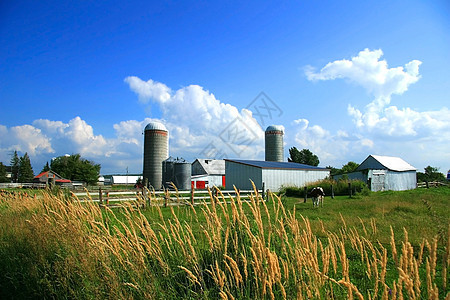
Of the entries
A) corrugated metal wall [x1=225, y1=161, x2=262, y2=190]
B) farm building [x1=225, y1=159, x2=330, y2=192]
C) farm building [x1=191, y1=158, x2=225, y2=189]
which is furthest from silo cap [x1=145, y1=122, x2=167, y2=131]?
farm building [x1=191, y1=158, x2=225, y2=189]

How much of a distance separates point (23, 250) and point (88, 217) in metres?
1.80

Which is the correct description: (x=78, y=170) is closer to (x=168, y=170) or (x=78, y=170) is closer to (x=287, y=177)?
(x=168, y=170)

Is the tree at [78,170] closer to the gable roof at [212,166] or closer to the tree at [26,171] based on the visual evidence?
the tree at [26,171]

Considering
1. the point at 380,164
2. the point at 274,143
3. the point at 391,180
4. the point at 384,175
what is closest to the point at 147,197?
the point at 384,175

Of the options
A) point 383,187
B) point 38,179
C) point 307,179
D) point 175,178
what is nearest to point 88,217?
point 175,178

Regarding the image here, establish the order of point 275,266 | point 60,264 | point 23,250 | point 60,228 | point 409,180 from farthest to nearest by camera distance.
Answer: point 409,180 < point 23,250 < point 60,228 < point 60,264 < point 275,266

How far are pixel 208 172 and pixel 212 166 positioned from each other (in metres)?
2.83

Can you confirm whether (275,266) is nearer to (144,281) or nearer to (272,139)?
(144,281)

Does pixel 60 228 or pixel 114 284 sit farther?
pixel 60 228

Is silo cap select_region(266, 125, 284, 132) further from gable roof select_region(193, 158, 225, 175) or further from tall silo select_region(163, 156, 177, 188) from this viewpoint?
tall silo select_region(163, 156, 177, 188)

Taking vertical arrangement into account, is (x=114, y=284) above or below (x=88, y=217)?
below

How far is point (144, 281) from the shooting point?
2.81 metres

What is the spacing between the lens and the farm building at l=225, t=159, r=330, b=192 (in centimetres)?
2965

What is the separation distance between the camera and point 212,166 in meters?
49.7
